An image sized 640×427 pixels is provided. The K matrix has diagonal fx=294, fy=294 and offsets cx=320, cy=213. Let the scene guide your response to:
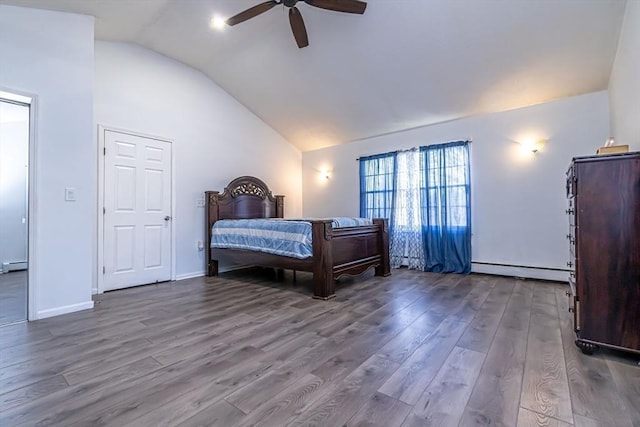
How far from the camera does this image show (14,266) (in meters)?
2.80

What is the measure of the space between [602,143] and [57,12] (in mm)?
6284

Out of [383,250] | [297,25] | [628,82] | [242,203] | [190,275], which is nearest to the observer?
[628,82]

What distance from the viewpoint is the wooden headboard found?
4.81 m

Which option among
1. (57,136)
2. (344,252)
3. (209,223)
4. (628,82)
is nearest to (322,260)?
(344,252)

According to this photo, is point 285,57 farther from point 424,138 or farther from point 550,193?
point 550,193

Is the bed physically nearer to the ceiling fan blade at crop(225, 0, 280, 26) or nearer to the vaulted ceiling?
the vaulted ceiling

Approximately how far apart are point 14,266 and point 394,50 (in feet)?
15.6

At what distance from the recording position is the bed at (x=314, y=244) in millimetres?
3430

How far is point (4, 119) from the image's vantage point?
2.71 metres

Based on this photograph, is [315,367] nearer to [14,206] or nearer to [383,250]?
[383,250]

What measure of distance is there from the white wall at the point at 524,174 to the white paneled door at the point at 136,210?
13.9ft

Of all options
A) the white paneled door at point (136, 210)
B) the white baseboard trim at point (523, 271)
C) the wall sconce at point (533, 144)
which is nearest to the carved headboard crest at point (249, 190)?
the white paneled door at point (136, 210)

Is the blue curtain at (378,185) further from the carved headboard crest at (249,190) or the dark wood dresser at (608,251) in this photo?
the dark wood dresser at (608,251)

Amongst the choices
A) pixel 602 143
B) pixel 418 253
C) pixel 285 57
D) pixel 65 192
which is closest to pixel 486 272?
pixel 418 253
